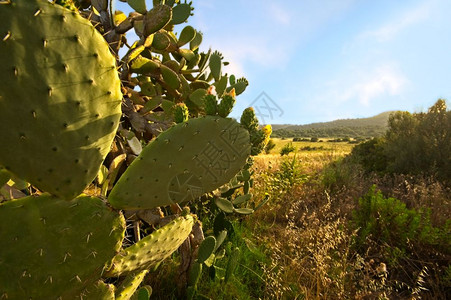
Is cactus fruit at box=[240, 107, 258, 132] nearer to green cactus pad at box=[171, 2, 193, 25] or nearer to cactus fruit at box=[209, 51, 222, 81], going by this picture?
cactus fruit at box=[209, 51, 222, 81]

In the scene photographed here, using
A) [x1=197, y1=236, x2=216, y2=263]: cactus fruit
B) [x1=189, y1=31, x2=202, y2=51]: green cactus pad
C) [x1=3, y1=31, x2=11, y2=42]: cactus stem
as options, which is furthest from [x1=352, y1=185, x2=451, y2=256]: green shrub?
[x1=3, y1=31, x2=11, y2=42]: cactus stem

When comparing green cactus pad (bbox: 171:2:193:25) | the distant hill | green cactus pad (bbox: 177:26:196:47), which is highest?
the distant hill

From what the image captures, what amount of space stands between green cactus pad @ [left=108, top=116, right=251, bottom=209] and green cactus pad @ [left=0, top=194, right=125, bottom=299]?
0.11 metres

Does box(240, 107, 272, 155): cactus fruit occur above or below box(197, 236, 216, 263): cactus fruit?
above

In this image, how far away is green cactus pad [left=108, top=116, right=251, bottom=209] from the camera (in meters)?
1.14

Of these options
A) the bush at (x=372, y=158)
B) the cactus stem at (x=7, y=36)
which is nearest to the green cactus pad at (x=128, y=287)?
the cactus stem at (x=7, y=36)

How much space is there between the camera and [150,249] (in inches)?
47.7

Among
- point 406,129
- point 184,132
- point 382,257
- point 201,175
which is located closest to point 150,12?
point 184,132

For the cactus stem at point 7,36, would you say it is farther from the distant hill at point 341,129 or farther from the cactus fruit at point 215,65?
the distant hill at point 341,129

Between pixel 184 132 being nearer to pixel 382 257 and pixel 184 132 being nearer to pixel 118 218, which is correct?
pixel 118 218

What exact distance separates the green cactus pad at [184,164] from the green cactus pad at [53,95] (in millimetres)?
176

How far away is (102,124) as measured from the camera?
1.00m

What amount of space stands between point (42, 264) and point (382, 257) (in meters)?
3.10

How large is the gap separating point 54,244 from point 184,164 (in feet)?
1.87
